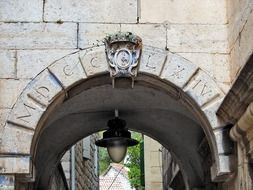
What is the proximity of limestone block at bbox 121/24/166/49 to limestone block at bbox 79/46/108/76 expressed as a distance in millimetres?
330

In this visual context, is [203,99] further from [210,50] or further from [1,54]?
[1,54]

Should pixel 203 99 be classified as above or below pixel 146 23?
below

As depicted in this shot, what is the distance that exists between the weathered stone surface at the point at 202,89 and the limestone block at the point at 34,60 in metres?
1.17

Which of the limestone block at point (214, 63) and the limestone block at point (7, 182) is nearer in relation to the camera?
the limestone block at point (7, 182)

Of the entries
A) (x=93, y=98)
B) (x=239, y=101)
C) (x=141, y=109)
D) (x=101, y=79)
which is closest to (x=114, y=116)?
(x=141, y=109)

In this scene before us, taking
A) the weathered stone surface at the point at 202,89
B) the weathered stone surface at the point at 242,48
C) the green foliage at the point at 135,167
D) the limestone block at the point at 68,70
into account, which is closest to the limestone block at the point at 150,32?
the weathered stone surface at the point at 202,89

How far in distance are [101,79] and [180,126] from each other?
264cm

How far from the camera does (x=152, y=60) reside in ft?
20.0

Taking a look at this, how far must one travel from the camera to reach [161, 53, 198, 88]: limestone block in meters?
6.05

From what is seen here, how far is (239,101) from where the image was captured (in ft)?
17.3

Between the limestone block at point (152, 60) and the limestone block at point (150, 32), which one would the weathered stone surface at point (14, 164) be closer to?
the limestone block at point (152, 60)

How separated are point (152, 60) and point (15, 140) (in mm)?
1450

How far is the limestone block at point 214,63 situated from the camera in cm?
611

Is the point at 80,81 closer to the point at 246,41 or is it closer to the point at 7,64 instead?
the point at 7,64
